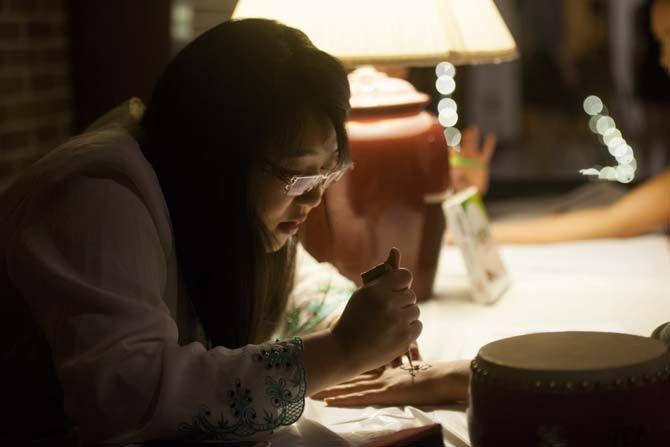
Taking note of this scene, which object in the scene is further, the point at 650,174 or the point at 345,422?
the point at 650,174

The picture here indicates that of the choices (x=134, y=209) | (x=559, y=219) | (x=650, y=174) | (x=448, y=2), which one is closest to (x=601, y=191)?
(x=559, y=219)

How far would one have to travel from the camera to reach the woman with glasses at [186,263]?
3.26ft

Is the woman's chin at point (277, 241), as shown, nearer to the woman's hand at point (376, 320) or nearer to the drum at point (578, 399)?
the woman's hand at point (376, 320)

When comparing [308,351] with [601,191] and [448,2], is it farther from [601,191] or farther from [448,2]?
[601,191]

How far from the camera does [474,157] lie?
228 cm

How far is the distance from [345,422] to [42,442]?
0.33 metres

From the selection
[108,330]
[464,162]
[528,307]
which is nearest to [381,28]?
[528,307]

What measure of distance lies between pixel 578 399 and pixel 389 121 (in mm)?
943

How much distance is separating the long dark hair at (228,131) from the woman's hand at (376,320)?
0.50 feet

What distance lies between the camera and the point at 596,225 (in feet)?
7.73

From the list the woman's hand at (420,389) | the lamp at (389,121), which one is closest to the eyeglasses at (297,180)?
the woman's hand at (420,389)

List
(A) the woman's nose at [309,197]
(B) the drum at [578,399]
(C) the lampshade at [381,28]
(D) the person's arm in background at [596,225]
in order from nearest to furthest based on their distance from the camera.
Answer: (B) the drum at [578,399]
(A) the woman's nose at [309,197]
(C) the lampshade at [381,28]
(D) the person's arm in background at [596,225]

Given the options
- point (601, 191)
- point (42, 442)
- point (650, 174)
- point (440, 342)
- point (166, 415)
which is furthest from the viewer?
point (650, 174)

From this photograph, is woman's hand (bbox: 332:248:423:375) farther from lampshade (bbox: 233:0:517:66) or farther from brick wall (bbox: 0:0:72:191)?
brick wall (bbox: 0:0:72:191)
